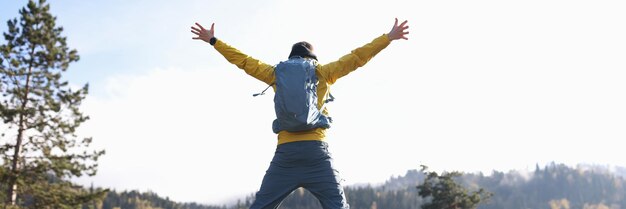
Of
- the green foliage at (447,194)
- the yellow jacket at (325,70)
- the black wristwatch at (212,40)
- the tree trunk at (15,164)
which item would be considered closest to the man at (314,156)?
the yellow jacket at (325,70)

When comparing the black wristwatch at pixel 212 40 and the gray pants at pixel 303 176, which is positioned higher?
the black wristwatch at pixel 212 40

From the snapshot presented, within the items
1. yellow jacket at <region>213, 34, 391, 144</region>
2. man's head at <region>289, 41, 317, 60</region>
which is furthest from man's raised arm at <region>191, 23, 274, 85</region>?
man's head at <region>289, 41, 317, 60</region>

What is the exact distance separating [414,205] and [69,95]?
18133cm

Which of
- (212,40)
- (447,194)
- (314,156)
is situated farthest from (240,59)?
(447,194)

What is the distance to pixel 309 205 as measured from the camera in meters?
197

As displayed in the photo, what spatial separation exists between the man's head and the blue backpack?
0.95ft

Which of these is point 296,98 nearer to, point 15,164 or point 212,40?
point 212,40

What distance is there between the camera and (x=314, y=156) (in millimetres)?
5422

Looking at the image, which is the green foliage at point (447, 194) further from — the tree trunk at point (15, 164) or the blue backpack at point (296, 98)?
the blue backpack at point (296, 98)

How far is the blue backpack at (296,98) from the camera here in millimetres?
5238

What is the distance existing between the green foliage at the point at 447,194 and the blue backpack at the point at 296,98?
28.1 metres

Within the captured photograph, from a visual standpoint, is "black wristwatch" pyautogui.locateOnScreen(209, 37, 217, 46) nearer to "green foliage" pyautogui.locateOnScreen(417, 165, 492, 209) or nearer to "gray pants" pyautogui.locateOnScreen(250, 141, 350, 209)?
"gray pants" pyautogui.locateOnScreen(250, 141, 350, 209)

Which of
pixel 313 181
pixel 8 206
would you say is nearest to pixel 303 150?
pixel 313 181

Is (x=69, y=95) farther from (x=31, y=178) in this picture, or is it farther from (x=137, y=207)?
(x=137, y=207)
